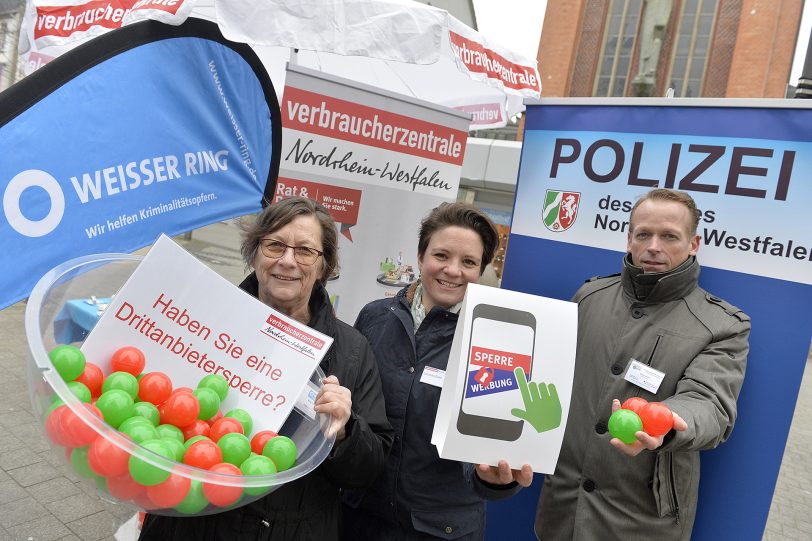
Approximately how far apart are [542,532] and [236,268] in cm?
1072

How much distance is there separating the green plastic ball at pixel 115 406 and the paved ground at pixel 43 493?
714 mm

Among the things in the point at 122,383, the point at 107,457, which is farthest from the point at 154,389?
the point at 107,457

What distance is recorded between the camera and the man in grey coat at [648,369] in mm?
1854

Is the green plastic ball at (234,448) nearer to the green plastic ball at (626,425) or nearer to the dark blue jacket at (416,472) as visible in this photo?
the dark blue jacket at (416,472)

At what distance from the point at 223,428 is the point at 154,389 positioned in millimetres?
199

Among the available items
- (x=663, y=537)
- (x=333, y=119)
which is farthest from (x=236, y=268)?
(x=663, y=537)

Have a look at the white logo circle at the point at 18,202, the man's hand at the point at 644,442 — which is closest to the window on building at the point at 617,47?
the man's hand at the point at 644,442

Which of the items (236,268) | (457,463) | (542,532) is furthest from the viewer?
(236,268)

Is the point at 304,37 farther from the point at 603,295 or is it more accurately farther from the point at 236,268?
the point at 236,268

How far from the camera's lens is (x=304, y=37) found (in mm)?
2703

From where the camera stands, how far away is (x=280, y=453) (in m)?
1.25

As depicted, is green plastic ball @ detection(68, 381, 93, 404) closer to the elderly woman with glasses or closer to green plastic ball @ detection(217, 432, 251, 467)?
green plastic ball @ detection(217, 432, 251, 467)

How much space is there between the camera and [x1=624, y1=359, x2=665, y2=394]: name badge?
72.8 inches

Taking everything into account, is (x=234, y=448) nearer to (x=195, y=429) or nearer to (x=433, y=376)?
(x=195, y=429)
